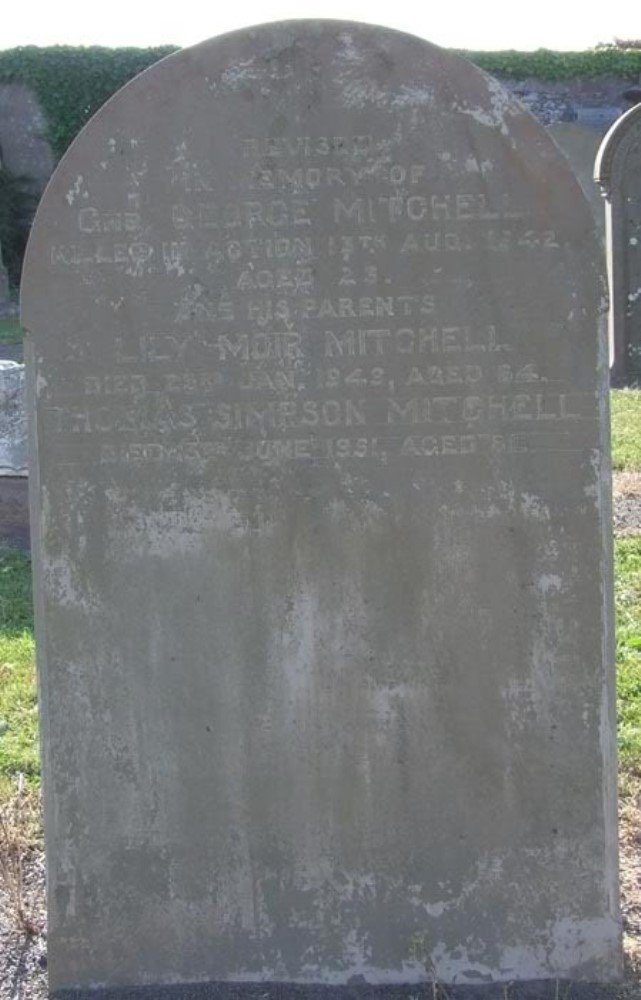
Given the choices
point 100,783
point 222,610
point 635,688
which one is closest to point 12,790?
point 100,783

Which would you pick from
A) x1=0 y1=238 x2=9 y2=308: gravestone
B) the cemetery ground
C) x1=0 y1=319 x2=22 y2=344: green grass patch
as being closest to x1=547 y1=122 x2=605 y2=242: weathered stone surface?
x1=0 y1=319 x2=22 y2=344: green grass patch

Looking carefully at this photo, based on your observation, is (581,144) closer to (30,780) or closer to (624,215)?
(624,215)

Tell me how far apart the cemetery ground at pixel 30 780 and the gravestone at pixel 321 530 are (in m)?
0.18

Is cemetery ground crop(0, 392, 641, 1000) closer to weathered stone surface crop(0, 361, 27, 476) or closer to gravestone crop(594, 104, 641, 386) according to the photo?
weathered stone surface crop(0, 361, 27, 476)

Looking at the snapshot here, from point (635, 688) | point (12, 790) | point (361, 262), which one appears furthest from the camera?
point (635, 688)

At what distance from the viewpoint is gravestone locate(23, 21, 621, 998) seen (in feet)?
9.93

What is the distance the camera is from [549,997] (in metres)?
3.07

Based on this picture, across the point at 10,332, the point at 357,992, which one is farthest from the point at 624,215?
the point at 357,992

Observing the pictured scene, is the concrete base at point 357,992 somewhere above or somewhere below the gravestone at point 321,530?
below

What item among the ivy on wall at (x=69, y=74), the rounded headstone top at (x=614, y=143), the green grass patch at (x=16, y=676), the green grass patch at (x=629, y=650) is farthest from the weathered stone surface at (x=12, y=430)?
the ivy on wall at (x=69, y=74)

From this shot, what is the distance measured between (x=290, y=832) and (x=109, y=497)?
86 cm

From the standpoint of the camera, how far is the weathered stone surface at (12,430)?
23.1ft

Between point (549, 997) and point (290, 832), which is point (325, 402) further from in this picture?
point (549, 997)

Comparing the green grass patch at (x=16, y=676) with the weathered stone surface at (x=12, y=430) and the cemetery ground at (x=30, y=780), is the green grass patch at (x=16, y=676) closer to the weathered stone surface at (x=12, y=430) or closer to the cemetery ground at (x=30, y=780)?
the cemetery ground at (x=30, y=780)
